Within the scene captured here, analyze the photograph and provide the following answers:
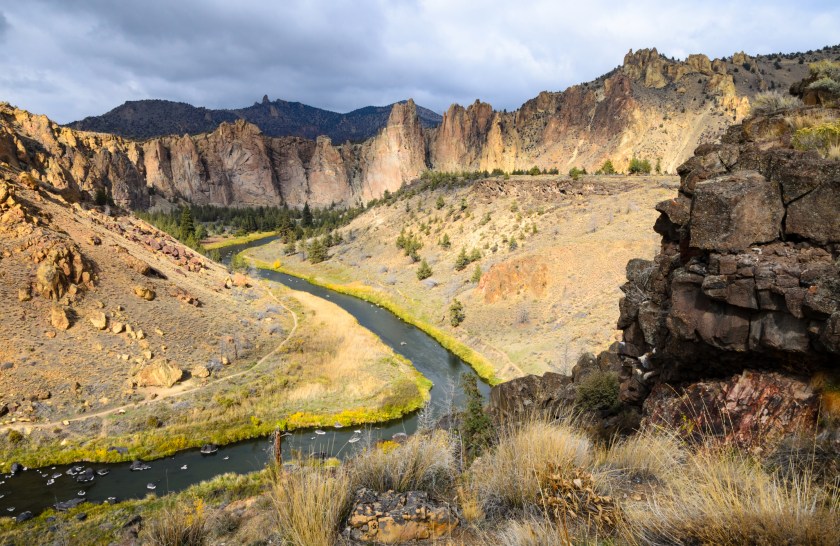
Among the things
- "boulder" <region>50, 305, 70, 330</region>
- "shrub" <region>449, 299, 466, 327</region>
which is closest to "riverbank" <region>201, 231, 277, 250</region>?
"shrub" <region>449, 299, 466, 327</region>

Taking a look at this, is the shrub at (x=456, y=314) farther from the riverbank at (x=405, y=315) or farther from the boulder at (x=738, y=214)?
the boulder at (x=738, y=214)

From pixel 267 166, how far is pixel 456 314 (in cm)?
14326

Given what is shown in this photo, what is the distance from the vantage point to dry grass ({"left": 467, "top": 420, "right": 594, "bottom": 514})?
489cm

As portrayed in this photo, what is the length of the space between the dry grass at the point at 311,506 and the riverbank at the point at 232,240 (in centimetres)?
8826

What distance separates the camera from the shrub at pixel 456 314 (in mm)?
38062

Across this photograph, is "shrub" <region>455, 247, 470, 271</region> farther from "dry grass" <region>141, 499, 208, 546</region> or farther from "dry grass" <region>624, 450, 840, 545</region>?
"dry grass" <region>624, 450, 840, 545</region>

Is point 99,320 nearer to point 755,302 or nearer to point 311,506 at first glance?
point 311,506

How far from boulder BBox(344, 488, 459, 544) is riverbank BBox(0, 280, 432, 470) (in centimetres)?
1986

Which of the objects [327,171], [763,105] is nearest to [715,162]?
[763,105]

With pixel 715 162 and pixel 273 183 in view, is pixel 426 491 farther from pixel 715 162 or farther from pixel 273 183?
pixel 273 183

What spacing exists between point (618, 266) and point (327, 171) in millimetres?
146306

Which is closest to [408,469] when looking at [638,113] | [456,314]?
[456,314]

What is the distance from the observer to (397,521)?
486 cm

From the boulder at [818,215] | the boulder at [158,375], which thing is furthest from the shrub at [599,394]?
the boulder at [158,375]
